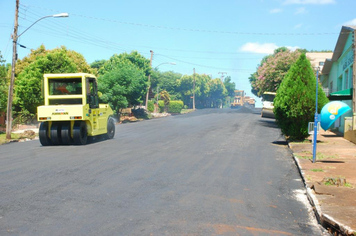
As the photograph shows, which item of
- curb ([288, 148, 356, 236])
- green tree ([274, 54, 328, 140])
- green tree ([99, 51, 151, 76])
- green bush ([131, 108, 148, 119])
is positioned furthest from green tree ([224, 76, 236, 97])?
curb ([288, 148, 356, 236])

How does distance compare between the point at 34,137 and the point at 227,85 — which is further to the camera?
the point at 227,85

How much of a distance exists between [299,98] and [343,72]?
9644 millimetres

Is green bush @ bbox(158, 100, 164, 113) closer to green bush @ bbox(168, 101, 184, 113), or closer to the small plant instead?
green bush @ bbox(168, 101, 184, 113)

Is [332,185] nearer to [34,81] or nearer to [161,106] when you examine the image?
[34,81]

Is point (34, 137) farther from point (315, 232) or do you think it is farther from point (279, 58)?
point (279, 58)

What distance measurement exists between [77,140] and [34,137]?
7387 millimetres

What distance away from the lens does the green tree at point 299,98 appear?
1709 cm

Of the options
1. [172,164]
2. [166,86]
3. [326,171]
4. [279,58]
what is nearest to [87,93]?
[172,164]

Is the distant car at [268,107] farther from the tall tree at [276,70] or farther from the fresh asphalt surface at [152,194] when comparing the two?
the fresh asphalt surface at [152,194]

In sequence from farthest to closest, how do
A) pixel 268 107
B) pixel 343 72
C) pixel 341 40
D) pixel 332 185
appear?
pixel 268 107 → pixel 343 72 → pixel 341 40 → pixel 332 185

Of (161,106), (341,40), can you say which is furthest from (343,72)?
(161,106)

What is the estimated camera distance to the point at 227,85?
→ 16525cm

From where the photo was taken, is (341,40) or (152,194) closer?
(152,194)

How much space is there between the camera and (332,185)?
338 inches
